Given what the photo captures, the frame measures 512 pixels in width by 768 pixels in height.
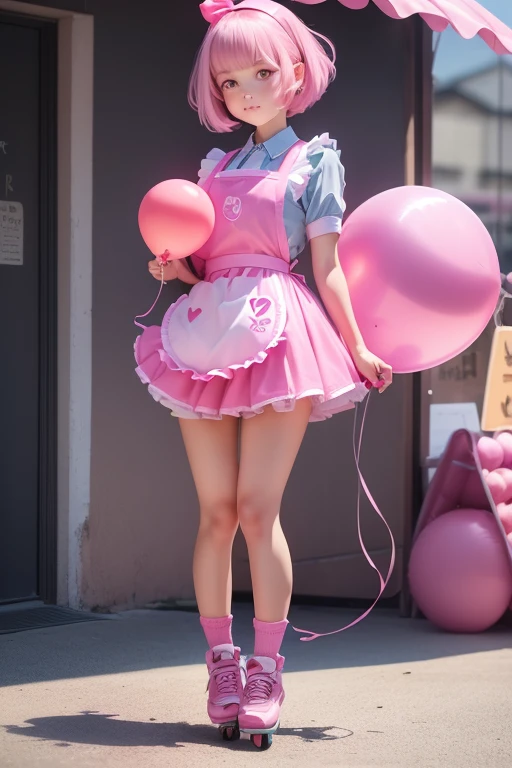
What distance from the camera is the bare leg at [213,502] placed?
289 cm

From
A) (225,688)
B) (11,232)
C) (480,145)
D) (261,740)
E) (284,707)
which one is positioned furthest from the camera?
(480,145)

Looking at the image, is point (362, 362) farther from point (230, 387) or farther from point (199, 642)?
point (199, 642)

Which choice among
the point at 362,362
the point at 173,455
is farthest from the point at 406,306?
the point at 173,455

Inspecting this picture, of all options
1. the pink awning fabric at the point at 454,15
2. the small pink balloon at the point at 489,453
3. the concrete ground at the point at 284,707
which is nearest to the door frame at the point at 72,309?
the concrete ground at the point at 284,707

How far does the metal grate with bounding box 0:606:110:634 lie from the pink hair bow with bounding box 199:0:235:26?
7.35ft

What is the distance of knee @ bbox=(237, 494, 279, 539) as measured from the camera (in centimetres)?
282

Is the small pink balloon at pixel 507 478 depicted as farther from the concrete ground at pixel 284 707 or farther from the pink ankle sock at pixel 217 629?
the pink ankle sock at pixel 217 629

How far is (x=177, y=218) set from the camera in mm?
2770

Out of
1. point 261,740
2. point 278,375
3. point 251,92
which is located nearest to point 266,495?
point 278,375

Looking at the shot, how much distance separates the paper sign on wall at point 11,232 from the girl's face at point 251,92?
158 centimetres

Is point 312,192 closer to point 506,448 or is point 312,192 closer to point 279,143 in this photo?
point 279,143

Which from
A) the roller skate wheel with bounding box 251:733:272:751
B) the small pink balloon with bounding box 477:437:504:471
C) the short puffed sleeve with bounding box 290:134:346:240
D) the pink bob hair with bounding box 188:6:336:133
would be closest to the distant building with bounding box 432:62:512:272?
the small pink balloon with bounding box 477:437:504:471

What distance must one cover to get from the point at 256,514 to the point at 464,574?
1622 mm

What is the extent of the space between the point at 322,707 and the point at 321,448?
1932mm
